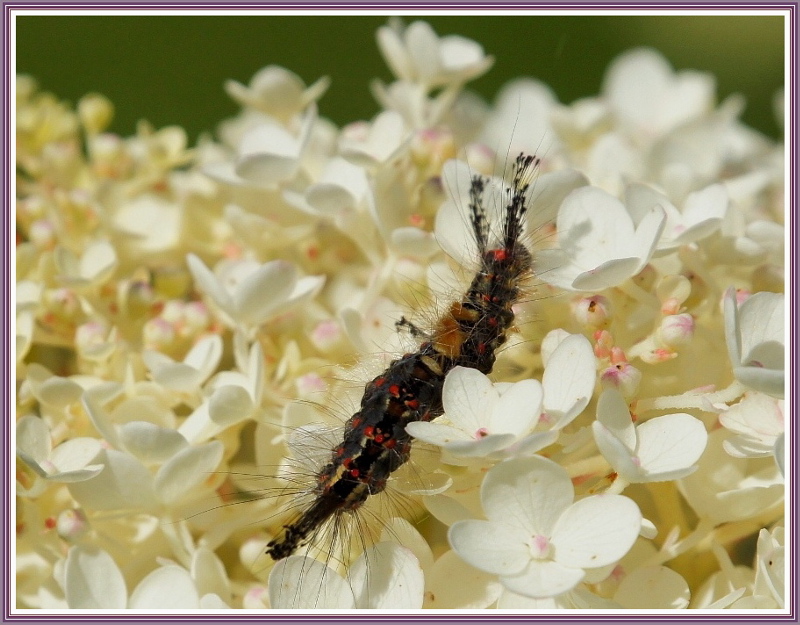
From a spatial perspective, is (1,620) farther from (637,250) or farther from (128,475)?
(637,250)

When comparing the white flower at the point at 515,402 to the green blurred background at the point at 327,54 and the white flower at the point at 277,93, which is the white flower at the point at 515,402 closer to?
the white flower at the point at 277,93

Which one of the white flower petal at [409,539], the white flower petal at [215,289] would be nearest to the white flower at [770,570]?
the white flower petal at [409,539]

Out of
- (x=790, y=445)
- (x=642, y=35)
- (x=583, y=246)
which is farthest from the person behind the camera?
(x=642, y=35)

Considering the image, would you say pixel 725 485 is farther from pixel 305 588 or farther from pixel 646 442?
pixel 305 588

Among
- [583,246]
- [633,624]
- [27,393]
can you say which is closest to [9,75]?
[27,393]

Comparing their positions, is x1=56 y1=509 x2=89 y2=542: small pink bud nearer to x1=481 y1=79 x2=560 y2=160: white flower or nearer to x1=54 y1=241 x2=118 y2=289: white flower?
x1=54 y1=241 x2=118 y2=289: white flower

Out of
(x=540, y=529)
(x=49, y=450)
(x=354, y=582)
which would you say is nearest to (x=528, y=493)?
(x=540, y=529)
